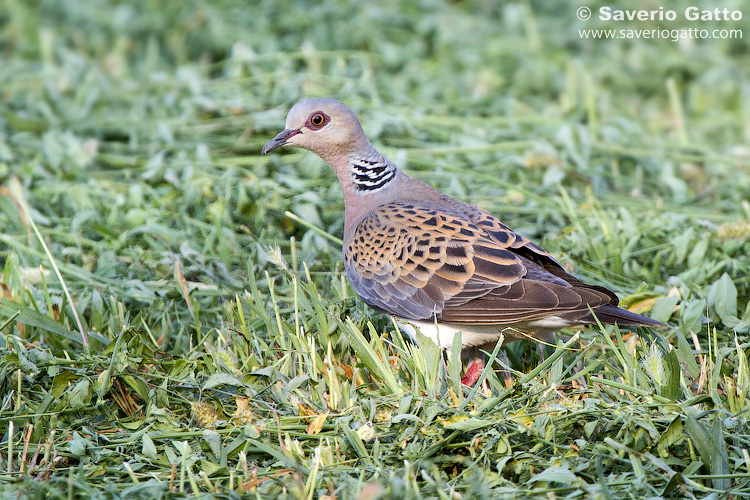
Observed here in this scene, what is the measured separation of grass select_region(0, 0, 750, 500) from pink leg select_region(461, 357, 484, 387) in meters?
0.09

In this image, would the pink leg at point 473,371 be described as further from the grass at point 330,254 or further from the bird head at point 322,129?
the bird head at point 322,129

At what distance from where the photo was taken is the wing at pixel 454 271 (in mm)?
3416

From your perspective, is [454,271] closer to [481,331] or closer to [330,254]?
[481,331]

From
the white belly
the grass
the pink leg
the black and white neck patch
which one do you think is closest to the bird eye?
the black and white neck patch

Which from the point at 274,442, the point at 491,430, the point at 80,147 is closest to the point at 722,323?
the point at 491,430

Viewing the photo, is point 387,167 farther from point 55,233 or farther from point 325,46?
point 325,46

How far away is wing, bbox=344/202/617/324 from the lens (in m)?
3.42

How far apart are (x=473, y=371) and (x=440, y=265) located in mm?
570

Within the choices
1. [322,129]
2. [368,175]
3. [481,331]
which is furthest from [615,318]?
[322,129]

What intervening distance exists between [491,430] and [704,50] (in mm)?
6407

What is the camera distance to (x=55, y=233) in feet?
15.4

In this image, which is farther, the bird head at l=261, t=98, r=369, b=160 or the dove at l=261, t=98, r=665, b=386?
the bird head at l=261, t=98, r=369, b=160

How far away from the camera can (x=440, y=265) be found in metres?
3.61

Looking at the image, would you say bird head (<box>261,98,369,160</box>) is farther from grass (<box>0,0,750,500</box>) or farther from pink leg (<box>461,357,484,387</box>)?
pink leg (<box>461,357,484,387</box>)
